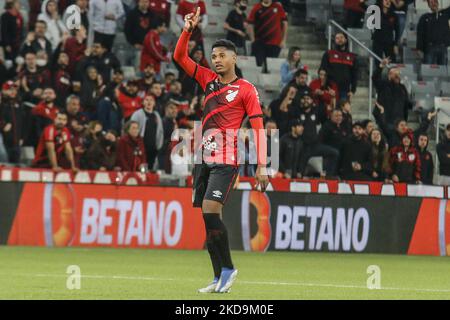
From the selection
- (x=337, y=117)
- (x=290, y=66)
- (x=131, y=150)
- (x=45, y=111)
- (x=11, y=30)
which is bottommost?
(x=131, y=150)

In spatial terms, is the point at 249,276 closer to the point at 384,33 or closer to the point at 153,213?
the point at 153,213

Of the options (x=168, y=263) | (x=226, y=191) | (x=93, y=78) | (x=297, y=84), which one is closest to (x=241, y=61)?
(x=297, y=84)

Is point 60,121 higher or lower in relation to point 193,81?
lower

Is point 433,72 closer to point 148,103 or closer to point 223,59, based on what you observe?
point 148,103

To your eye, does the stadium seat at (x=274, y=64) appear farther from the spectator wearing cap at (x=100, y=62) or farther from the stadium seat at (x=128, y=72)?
the spectator wearing cap at (x=100, y=62)

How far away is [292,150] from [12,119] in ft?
17.0

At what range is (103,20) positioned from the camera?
2628cm

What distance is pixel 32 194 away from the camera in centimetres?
2209

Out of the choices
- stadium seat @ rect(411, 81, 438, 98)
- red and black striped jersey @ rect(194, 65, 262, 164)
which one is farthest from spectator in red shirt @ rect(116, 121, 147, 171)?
red and black striped jersey @ rect(194, 65, 262, 164)

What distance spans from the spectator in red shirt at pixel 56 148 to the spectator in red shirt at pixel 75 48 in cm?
246

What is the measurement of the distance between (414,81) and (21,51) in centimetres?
974

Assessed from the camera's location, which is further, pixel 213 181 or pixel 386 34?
pixel 386 34

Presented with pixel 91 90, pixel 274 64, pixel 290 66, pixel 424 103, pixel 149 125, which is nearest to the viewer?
pixel 149 125

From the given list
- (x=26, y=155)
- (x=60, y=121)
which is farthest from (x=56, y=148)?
(x=26, y=155)
